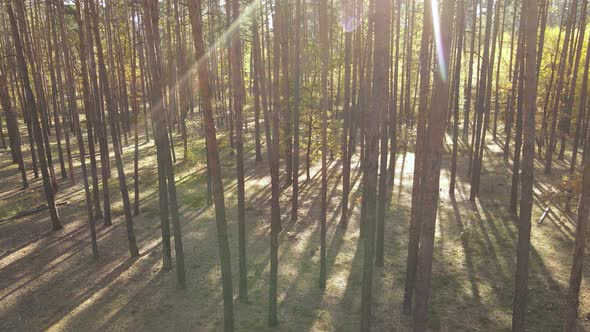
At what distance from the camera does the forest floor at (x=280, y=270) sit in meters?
10.4

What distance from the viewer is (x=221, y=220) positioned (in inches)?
316

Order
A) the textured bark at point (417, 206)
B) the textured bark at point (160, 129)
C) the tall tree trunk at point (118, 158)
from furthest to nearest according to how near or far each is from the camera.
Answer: the tall tree trunk at point (118, 158)
the textured bark at point (160, 129)
the textured bark at point (417, 206)

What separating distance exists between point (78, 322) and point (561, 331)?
12.0 metres

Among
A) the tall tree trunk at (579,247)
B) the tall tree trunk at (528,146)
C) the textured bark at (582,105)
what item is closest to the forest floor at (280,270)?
the textured bark at (582,105)

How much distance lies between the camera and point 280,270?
42.8 ft

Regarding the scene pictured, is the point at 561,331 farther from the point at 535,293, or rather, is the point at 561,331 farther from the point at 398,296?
the point at 398,296

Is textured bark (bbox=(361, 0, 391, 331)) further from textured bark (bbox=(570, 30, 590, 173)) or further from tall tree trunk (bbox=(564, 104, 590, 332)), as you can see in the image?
textured bark (bbox=(570, 30, 590, 173))

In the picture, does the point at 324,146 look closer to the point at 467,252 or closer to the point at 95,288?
the point at 467,252

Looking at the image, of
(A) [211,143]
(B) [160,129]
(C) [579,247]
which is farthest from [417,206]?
(B) [160,129]

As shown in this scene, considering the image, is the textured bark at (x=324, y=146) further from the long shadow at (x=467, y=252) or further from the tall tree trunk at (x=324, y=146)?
the long shadow at (x=467, y=252)

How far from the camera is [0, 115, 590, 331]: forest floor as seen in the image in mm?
10414

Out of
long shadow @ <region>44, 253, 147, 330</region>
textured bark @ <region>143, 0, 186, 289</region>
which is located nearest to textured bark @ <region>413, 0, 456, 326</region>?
textured bark @ <region>143, 0, 186, 289</region>

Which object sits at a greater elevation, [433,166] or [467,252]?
[433,166]

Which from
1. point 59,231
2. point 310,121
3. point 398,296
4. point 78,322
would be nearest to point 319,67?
point 310,121
